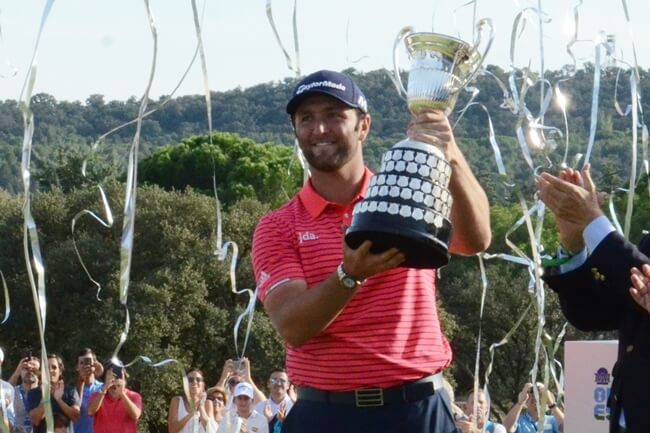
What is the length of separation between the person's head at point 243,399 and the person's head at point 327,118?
7267 mm

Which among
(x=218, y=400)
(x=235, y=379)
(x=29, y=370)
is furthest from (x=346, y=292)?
(x=235, y=379)

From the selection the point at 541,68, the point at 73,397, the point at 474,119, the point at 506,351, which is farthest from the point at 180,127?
the point at 541,68

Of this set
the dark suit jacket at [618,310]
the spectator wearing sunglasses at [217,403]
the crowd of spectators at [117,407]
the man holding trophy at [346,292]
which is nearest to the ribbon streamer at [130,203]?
the man holding trophy at [346,292]

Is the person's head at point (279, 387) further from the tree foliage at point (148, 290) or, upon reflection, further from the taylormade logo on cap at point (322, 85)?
the tree foliage at point (148, 290)

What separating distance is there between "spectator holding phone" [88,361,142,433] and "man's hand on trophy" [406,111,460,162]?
7.17 m

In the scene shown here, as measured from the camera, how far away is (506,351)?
3731cm

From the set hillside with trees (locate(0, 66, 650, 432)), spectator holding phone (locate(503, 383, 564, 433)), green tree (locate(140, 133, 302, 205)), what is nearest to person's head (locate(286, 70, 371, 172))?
spectator holding phone (locate(503, 383, 564, 433))

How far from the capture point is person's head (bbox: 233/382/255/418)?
1159cm

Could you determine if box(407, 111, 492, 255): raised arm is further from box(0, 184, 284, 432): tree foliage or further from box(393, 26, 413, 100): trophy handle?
box(0, 184, 284, 432): tree foliage

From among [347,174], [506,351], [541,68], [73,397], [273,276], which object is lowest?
[506,351]

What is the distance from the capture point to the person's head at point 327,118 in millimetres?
4422

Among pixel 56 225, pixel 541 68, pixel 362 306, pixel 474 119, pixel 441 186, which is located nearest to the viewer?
pixel 441 186

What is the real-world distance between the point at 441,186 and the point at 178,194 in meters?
33.7

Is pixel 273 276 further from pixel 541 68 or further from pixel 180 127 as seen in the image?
pixel 180 127
